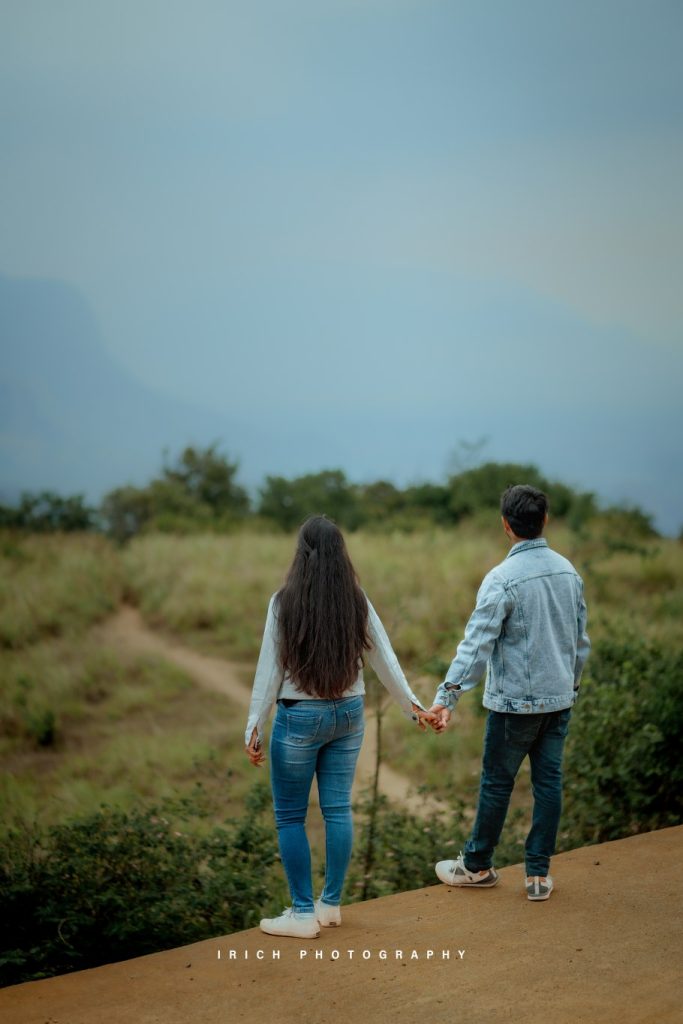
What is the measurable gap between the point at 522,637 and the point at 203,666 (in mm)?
12118

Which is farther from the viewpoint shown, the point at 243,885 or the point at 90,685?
the point at 90,685

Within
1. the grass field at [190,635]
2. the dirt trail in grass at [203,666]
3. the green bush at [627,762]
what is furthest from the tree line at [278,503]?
the green bush at [627,762]

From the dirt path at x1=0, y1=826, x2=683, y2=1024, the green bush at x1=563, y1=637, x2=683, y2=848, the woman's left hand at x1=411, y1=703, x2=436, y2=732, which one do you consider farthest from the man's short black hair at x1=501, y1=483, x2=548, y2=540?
the green bush at x1=563, y1=637, x2=683, y2=848

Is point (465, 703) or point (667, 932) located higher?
point (667, 932)

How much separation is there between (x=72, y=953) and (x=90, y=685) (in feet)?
36.3

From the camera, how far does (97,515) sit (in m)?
27.6

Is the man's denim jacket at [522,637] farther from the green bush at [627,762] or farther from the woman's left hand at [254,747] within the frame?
the green bush at [627,762]


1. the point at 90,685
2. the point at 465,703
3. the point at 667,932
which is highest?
the point at 667,932

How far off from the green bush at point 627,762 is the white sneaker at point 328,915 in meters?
2.33

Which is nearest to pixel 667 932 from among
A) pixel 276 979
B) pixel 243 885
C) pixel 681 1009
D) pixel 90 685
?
pixel 681 1009

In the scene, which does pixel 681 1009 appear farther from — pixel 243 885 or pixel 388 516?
pixel 388 516

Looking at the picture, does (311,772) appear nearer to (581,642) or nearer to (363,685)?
(363,685)

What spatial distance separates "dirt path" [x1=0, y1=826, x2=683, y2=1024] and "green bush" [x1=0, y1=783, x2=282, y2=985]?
384 mm

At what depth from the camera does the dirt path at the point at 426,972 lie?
3.34 metres
